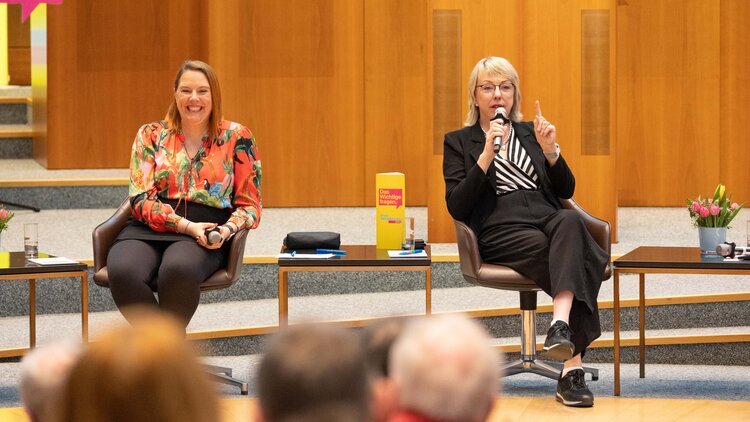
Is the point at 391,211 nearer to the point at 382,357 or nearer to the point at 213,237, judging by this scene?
the point at 213,237

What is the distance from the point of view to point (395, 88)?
27.7ft

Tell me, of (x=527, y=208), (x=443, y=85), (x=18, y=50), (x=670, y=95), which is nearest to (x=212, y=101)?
(x=527, y=208)

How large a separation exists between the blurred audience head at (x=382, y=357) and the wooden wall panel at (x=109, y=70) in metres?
7.33

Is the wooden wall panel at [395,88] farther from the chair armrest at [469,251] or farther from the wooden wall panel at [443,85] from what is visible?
the chair armrest at [469,251]

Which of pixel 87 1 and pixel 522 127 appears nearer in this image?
pixel 522 127

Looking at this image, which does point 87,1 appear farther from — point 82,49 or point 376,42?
point 376,42

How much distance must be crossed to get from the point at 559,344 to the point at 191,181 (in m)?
1.65

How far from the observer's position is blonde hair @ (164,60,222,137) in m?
4.84

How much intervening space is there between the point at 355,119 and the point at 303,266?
385cm

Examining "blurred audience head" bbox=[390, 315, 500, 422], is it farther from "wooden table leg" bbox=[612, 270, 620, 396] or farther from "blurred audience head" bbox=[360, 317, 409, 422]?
"wooden table leg" bbox=[612, 270, 620, 396]

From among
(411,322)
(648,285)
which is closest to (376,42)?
(648,285)

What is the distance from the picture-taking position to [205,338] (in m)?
5.38

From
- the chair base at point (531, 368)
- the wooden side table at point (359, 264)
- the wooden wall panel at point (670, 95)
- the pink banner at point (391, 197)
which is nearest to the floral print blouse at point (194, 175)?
the wooden side table at point (359, 264)

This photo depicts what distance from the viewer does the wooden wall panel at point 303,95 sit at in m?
8.30
